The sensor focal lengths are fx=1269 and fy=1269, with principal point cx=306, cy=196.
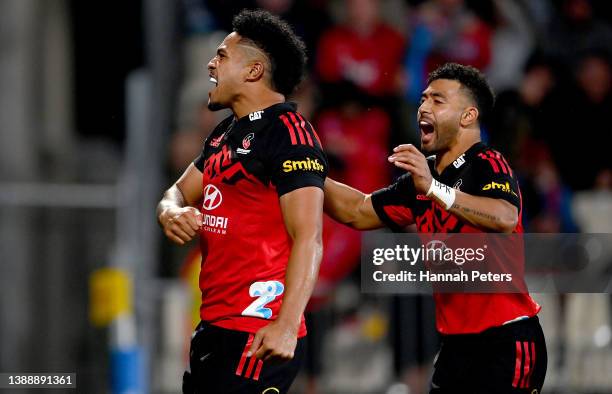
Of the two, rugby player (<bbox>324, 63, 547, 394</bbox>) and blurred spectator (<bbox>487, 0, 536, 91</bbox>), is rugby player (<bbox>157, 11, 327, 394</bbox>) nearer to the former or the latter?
rugby player (<bbox>324, 63, 547, 394</bbox>)

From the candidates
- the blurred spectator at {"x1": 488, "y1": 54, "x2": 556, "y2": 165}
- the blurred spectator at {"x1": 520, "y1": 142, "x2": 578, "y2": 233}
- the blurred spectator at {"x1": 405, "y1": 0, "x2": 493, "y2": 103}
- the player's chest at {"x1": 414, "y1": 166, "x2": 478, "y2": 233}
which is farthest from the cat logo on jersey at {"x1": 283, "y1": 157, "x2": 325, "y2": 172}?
the blurred spectator at {"x1": 405, "y1": 0, "x2": 493, "y2": 103}

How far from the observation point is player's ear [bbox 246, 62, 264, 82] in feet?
21.8

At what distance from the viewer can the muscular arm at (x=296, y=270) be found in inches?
233

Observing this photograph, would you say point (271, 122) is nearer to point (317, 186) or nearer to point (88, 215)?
point (317, 186)

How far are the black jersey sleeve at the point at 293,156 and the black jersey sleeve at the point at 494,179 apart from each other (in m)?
0.87

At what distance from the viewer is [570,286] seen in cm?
1075

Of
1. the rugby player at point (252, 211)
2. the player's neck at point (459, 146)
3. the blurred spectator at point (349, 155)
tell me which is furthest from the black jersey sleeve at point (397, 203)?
the blurred spectator at point (349, 155)

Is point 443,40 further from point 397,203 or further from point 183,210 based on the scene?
point 183,210

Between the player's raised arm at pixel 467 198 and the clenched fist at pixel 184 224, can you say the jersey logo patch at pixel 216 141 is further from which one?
the player's raised arm at pixel 467 198

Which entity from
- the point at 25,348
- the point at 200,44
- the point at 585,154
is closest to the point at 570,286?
the point at 585,154

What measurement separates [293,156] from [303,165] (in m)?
0.08

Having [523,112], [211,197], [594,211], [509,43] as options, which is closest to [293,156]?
[211,197]

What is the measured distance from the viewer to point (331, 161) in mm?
10883

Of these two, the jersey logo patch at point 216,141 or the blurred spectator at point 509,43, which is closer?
the jersey logo patch at point 216,141
